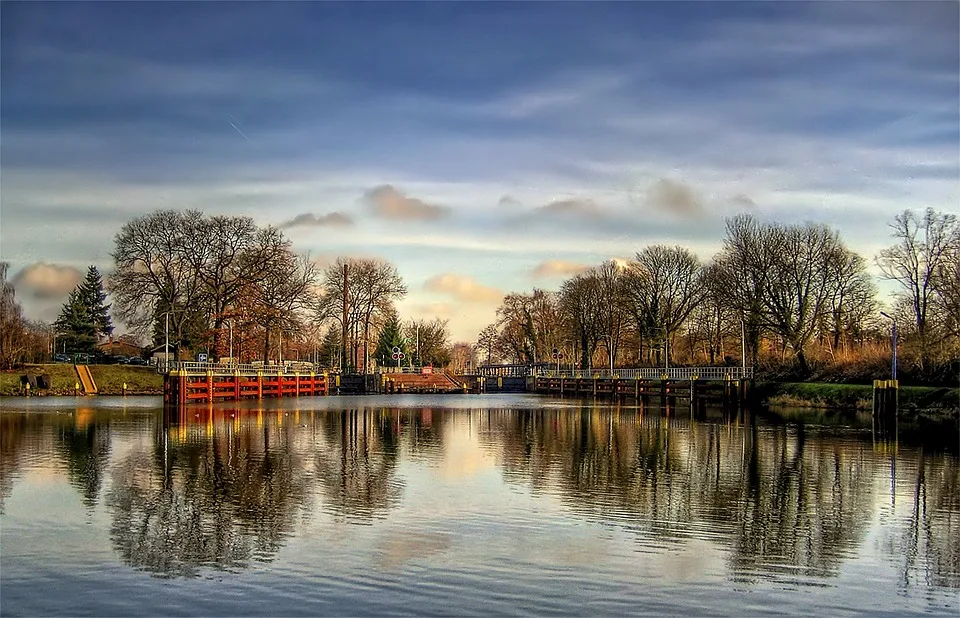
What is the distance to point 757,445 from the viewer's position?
1270 inches

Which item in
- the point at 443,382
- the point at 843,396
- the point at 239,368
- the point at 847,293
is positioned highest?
the point at 847,293

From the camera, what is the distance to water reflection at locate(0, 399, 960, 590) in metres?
15.2

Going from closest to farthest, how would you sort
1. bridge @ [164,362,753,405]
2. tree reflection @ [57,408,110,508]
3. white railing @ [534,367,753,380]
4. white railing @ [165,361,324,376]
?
1. tree reflection @ [57,408,110,508]
2. white railing @ [165,361,324,376]
3. bridge @ [164,362,753,405]
4. white railing @ [534,367,753,380]

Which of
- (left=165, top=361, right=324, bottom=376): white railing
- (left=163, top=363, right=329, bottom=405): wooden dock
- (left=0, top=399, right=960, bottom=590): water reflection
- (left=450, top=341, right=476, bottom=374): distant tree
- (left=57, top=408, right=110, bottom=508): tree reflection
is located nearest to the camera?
(left=0, top=399, right=960, bottom=590): water reflection

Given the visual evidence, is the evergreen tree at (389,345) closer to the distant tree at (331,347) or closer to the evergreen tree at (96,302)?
the distant tree at (331,347)

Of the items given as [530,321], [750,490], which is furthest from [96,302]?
[750,490]

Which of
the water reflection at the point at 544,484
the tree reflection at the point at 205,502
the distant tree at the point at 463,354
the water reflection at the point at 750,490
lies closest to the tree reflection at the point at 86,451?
the water reflection at the point at 544,484

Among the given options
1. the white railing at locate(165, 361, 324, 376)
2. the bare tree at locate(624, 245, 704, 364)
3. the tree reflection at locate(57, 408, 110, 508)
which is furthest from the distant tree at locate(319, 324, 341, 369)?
the tree reflection at locate(57, 408, 110, 508)

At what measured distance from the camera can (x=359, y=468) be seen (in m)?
25.0

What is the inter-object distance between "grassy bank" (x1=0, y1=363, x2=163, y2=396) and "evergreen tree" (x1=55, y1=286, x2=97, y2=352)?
1425 centimetres

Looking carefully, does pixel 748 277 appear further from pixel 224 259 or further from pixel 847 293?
pixel 224 259

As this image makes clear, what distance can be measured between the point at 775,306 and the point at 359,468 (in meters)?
45.3

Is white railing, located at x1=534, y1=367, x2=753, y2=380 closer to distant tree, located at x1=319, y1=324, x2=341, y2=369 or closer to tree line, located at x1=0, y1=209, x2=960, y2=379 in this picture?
tree line, located at x1=0, y1=209, x2=960, y2=379

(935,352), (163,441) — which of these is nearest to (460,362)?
(935,352)
